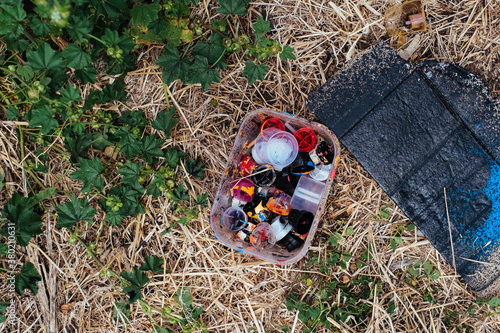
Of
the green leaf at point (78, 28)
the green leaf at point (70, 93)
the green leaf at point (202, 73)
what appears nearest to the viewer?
the green leaf at point (78, 28)

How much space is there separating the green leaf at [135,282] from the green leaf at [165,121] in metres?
0.92

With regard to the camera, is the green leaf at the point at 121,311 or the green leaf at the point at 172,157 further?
the green leaf at the point at 121,311

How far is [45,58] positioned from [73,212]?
892 millimetres

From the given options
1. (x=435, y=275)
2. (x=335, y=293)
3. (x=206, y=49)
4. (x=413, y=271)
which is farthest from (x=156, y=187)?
(x=435, y=275)

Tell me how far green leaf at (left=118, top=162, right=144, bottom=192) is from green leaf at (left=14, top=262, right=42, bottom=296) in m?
0.83

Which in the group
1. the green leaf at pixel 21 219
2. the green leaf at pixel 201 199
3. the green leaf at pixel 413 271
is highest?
the green leaf at pixel 413 271

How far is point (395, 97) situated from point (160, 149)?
1542mm

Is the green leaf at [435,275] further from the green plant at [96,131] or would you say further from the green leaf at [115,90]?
the green leaf at [115,90]

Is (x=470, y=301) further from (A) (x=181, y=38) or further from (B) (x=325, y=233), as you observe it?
(A) (x=181, y=38)

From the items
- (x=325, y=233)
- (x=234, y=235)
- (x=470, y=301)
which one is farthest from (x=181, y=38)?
(x=470, y=301)

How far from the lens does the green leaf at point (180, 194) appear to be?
2219mm

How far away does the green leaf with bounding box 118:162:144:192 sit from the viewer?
217cm

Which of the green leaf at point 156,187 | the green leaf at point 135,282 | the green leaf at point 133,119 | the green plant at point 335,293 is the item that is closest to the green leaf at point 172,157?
the green leaf at point 156,187

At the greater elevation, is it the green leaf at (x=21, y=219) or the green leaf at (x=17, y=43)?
the green leaf at (x=17, y=43)
